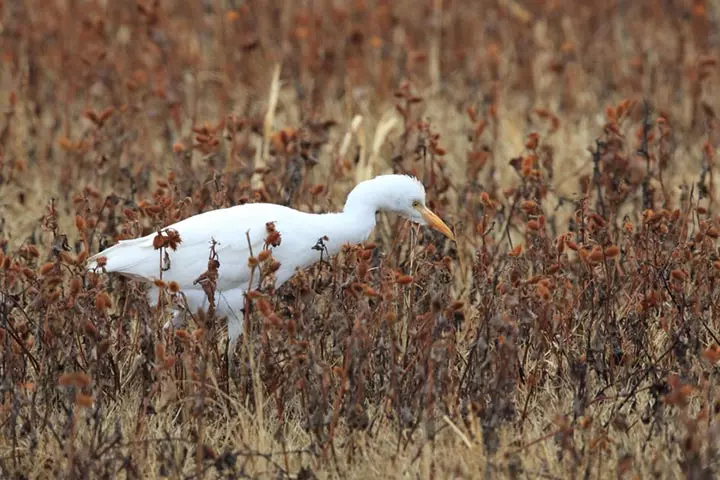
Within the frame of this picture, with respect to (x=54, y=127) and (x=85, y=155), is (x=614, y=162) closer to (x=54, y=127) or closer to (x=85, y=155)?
(x=85, y=155)

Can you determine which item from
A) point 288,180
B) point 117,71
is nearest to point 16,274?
point 288,180

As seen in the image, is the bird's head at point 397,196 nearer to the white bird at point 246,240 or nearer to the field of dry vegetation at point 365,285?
the white bird at point 246,240

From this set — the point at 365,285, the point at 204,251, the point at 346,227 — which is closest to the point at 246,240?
the point at 204,251

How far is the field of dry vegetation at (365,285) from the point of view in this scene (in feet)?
10.2

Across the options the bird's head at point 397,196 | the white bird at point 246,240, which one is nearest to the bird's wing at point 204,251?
the white bird at point 246,240

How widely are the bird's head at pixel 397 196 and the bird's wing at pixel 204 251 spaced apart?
0.72ft

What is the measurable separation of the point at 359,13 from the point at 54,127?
7.55ft

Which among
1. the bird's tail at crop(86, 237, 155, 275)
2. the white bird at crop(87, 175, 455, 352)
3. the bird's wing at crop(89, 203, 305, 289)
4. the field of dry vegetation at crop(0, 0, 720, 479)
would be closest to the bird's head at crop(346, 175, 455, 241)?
the white bird at crop(87, 175, 455, 352)

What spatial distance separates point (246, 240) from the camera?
3570 mm

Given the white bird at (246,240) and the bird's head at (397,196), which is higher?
the bird's head at (397,196)

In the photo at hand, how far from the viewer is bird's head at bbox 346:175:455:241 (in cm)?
361

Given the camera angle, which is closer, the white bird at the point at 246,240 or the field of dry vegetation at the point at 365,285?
the field of dry vegetation at the point at 365,285

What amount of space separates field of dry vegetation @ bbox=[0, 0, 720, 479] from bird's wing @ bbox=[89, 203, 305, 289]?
0.29 ft

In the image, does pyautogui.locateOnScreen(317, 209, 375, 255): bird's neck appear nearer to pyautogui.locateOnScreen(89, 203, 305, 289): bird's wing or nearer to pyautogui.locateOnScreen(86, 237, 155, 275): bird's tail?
pyautogui.locateOnScreen(89, 203, 305, 289): bird's wing
